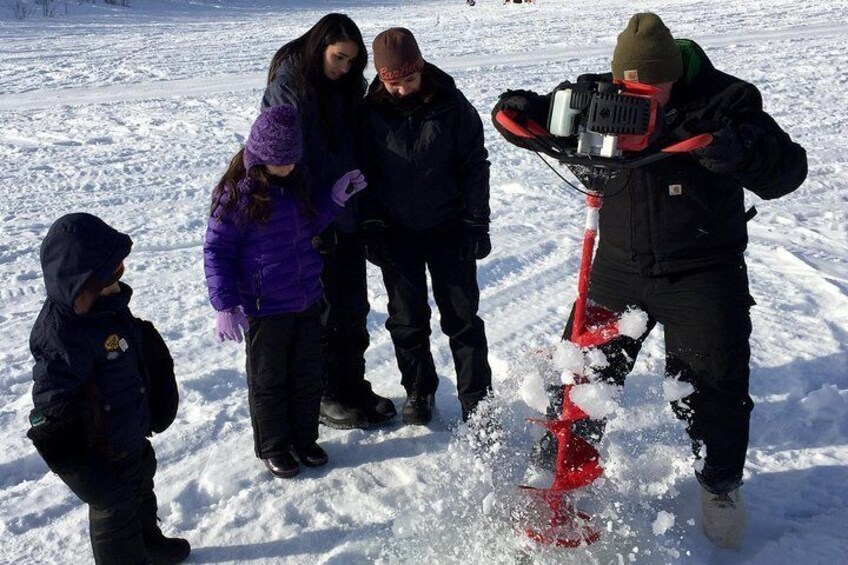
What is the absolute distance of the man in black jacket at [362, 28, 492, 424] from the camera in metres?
3.24

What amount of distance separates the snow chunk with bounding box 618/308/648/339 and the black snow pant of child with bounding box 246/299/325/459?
4.15ft

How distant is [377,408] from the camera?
3760 mm

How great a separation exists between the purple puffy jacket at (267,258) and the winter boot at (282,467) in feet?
2.22

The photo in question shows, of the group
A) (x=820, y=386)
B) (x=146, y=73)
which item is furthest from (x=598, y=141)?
(x=146, y=73)

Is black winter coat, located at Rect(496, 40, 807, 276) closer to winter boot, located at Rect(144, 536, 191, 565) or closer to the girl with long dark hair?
the girl with long dark hair

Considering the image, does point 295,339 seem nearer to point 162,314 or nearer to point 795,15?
point 162,314

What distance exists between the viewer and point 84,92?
10.2 metres

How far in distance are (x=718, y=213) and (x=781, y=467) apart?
1.39 m

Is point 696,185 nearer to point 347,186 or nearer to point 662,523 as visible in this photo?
point 662,523

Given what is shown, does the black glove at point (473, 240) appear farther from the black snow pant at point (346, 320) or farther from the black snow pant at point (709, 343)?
the black snow pant at point (709, 343)

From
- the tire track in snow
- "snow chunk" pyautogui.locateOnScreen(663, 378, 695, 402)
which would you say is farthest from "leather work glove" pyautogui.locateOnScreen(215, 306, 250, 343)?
the tire track in snow

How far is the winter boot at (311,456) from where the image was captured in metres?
3.42

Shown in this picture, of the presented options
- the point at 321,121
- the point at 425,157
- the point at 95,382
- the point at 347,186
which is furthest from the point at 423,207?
the point at 95,382

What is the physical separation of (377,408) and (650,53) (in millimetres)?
2107
